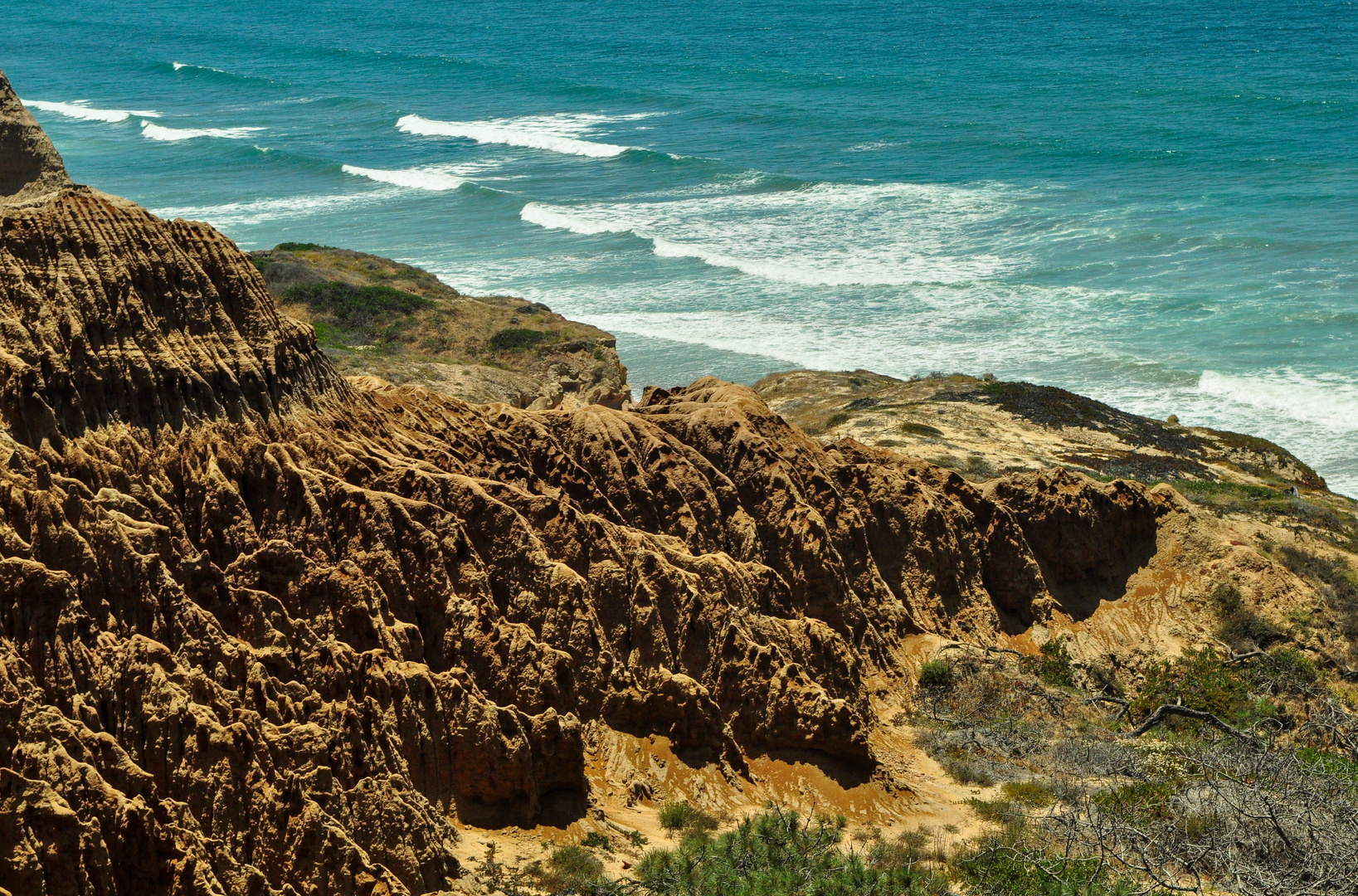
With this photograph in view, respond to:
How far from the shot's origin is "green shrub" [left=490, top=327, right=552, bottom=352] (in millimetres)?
37469

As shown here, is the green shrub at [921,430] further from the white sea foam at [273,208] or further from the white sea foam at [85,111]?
the white sea foam at [85,111]

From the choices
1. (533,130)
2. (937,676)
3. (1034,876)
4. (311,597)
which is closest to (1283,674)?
(937,676)

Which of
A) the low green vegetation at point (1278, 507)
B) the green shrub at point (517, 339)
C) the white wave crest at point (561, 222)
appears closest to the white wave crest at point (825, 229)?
the white wave crest at point (561, 222)

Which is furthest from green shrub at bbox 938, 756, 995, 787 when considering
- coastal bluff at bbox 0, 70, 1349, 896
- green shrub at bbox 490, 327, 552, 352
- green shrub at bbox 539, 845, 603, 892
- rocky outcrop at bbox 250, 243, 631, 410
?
green shrub at bbox 490, 327, 552, 352

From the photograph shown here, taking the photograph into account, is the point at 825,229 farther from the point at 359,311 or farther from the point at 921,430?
the point at 921,430

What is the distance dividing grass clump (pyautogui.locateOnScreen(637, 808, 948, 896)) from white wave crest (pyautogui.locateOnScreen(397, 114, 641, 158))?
7042 centimetres

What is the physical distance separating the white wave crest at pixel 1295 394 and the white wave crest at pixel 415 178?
44.2 metres

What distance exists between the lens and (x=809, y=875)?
36.4 ft

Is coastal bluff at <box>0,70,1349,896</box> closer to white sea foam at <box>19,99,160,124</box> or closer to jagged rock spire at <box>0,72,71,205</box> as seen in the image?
jagged rock spire at <box>0,72,71,205</box>

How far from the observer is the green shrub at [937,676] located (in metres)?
16.8

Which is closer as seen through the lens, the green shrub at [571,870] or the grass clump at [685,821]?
the green shrub at [571,870]

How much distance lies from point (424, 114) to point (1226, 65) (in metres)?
54.8

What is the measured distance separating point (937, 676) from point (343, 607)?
27.7ft

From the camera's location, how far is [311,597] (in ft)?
37.5
